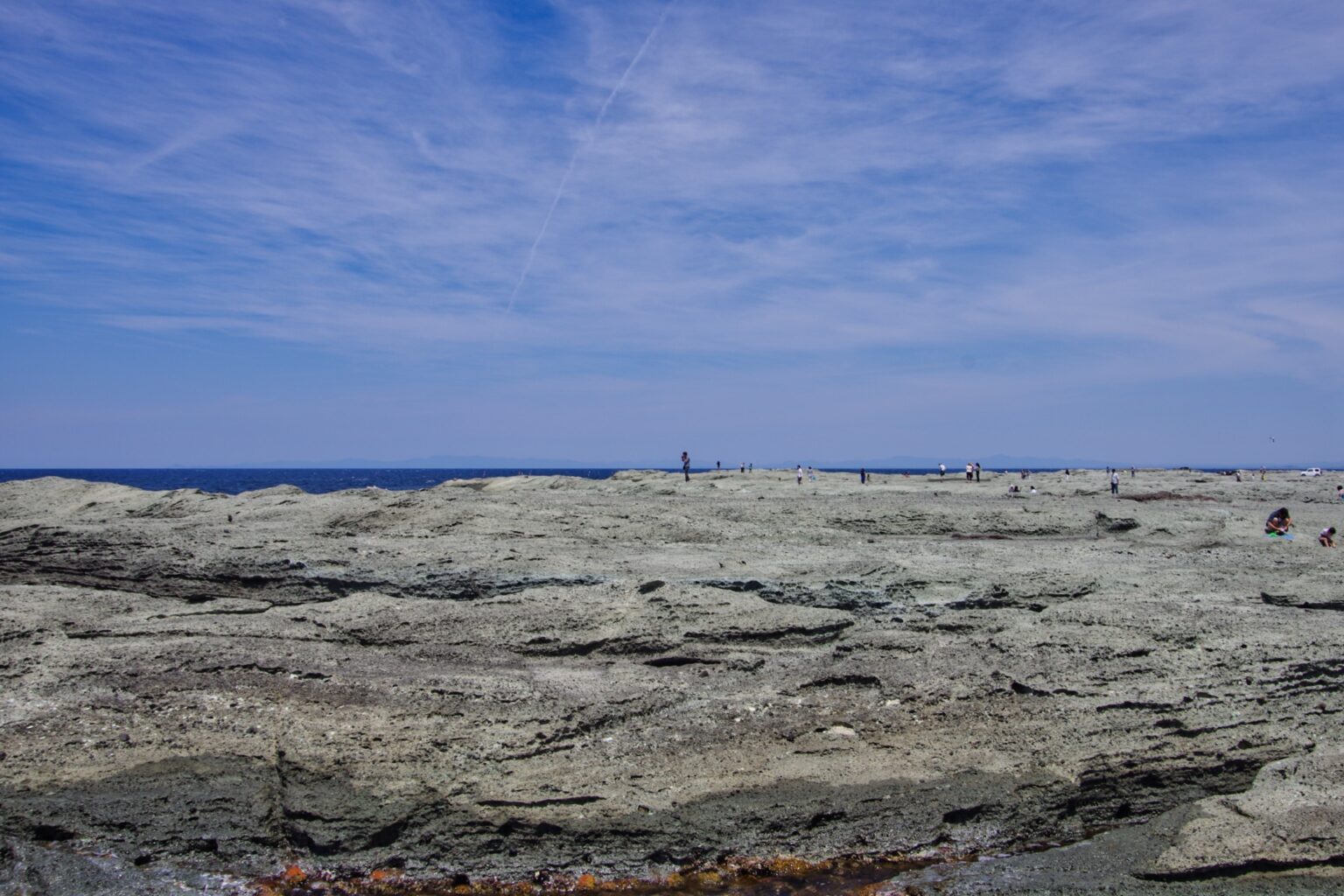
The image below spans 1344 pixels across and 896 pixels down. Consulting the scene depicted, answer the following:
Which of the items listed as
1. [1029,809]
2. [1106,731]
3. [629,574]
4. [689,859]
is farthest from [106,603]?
[1106,731]

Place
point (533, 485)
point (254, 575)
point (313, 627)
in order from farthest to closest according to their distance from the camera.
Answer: point (533, 485) → point (254, 575) → point (313, 627)

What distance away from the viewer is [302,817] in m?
9.61

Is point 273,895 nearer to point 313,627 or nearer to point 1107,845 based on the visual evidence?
point 313,627

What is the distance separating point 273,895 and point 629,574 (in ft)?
22.2

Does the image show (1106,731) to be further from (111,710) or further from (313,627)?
(111,710)

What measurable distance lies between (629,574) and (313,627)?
462 centimetres

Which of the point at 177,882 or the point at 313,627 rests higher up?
the point at 313,627

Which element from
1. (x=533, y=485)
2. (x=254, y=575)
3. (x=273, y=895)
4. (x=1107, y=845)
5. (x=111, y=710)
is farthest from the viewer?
(x=533, y=485)

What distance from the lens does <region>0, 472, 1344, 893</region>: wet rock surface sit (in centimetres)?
952

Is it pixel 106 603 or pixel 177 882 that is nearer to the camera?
pixel 177 882

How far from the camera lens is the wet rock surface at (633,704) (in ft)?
31.2

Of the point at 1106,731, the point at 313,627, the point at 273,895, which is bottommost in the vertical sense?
the point at 273,895

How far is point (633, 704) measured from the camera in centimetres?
1107

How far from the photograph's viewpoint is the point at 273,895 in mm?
8914
